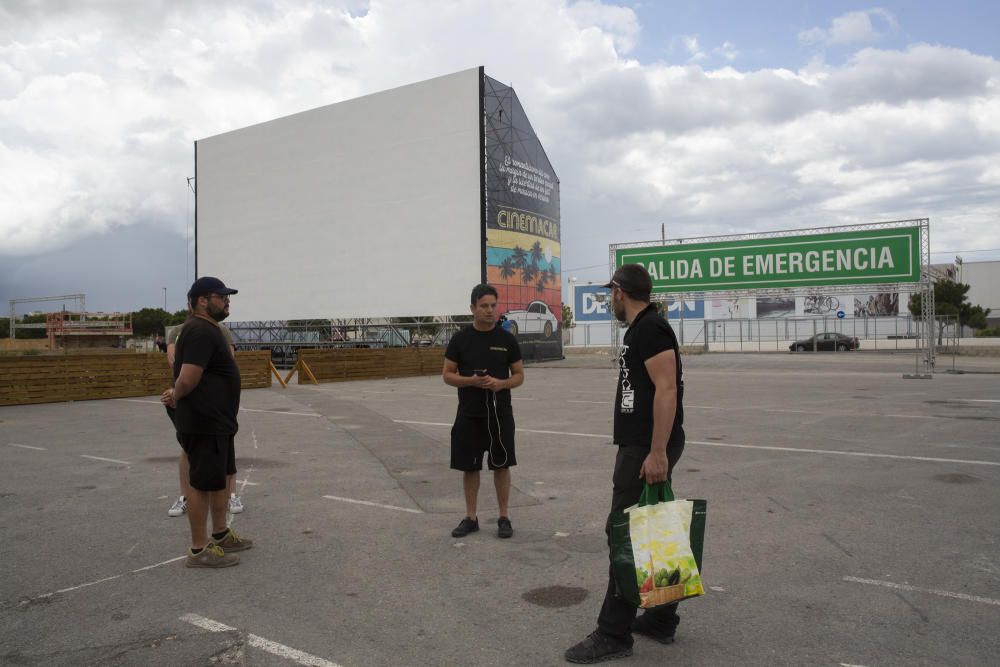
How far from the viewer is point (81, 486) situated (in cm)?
754

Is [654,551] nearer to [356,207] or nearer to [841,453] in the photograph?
[841,453]

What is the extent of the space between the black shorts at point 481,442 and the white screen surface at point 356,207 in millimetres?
28946

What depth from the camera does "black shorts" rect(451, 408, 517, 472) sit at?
17.9 ft

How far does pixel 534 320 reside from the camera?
126 feet

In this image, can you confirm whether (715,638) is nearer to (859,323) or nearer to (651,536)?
(651,536)

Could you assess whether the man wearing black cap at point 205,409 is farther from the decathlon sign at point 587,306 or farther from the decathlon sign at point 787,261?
the decathlon sign at point 587,306

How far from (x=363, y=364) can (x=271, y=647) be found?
22.2 meters

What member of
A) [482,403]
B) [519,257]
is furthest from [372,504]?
[519,257]

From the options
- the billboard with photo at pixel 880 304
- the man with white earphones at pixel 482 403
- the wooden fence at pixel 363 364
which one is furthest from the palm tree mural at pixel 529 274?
the billboard with photo at pixel 880 304

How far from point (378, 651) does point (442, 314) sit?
31.9 m

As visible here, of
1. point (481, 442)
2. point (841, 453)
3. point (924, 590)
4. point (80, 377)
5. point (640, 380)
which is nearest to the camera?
point (640, 380)

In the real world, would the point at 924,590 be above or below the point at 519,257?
below

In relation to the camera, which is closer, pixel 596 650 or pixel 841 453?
pixel 596 650

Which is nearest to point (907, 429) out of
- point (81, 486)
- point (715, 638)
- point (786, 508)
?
point (786, 508)
